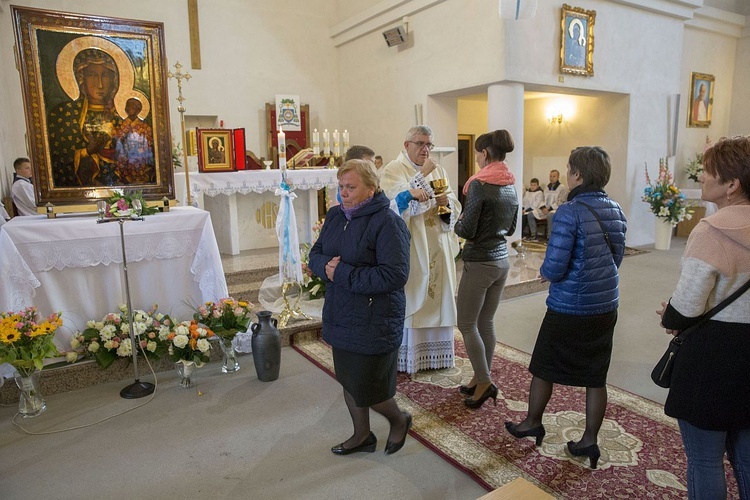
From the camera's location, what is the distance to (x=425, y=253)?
3.73 m

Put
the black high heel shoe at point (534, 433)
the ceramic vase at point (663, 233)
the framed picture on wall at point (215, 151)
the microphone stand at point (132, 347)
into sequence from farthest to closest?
the ceramic vase at point (663, 233), the framed picture on wall at point (215, 151), the microphone stand at point (132, 347), the black high heel shoe at point (534, 433)

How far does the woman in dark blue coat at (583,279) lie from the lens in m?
2.47

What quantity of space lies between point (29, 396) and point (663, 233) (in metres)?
9.58

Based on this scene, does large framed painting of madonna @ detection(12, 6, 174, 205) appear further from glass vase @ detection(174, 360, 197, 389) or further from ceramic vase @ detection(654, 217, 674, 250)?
ceramic vase @ detection(654, 217, 674, 250)

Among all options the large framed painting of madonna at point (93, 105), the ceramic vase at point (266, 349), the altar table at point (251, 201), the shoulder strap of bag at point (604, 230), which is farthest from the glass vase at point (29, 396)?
the shoulder strap of bag at point (604, 230)

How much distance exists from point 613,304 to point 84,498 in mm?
2776

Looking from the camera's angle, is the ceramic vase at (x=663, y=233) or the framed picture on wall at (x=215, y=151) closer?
the framed picture on wall at (x=215, y=151)

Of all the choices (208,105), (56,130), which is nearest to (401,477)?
(56,130)

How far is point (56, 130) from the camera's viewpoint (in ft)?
13.9

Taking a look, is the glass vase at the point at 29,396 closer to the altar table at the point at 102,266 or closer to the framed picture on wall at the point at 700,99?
the altar table at the point at 102,266

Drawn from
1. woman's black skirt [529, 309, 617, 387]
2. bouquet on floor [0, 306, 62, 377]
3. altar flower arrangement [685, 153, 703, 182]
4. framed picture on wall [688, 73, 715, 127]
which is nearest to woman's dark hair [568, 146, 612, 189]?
woman's black skirt [529, 309, 617, 387]

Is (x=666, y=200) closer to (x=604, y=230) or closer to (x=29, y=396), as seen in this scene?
(x=604, y=230)

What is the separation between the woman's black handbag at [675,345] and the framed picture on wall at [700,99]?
34.8ft

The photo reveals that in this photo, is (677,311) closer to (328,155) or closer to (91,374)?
(91,374)
